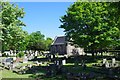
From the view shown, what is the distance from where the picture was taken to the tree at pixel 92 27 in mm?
33688

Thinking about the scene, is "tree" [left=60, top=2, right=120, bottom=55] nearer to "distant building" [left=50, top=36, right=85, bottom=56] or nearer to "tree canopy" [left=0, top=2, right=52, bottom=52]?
"tree canopy" [left=0, top=2, right=52, bottom=52]

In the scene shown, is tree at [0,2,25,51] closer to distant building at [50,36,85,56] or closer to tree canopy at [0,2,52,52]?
tree canopy at [0,2,52,52]

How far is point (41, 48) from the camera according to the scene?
251 feet

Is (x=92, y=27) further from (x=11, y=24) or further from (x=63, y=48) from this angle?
(x=63, y=48)

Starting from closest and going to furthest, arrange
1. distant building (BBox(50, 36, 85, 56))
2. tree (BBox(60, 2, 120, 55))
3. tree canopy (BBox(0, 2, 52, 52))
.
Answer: tree canopy (BBox(0, 2, 52, 52)) < tree (BBox(60, 2, 120, 55)) < distant building (BBox(50, 36, 85, 56))

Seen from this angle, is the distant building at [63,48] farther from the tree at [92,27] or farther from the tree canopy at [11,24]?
the tree canopy at [11,24]

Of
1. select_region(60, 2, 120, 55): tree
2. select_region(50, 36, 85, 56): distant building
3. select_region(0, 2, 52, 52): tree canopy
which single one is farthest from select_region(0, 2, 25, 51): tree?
select_region(50, 36, 85, 56): distant building

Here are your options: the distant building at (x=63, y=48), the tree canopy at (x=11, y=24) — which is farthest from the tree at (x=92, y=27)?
the distant building at (x=63, y=48)

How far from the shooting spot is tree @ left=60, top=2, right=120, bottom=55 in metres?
33.7

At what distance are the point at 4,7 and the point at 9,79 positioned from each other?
46.4 ft

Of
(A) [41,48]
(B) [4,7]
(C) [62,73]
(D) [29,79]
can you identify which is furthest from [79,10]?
(A) [41,48]

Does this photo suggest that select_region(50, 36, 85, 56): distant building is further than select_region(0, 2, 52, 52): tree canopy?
Yes

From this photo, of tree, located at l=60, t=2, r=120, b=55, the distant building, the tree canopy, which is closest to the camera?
the tree canopy

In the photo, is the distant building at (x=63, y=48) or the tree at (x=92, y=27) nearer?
the tree at (x=92, y=27)
